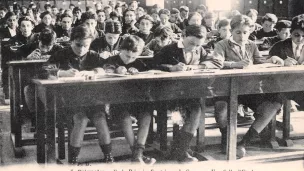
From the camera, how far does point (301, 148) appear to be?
328 cm

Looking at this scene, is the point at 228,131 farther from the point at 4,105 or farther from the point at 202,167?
the point at 4,105

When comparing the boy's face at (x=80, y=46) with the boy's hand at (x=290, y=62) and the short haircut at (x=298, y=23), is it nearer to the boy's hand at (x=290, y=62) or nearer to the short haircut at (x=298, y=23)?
the boy's hand at (x=290, y=62)

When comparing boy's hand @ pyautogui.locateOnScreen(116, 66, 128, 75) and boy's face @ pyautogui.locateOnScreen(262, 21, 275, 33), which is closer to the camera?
boy's hand @ pyautogui.locateOnScreen(116, 66, 128, 75)

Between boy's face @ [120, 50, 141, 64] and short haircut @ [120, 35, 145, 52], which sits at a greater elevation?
short haircut @ [120, 35, 145, 52]

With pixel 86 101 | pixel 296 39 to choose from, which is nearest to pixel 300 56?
pixel 296 39

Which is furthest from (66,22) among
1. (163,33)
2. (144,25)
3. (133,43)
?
(133,43)

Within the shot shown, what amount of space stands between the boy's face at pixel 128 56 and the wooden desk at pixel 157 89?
0.33 metres

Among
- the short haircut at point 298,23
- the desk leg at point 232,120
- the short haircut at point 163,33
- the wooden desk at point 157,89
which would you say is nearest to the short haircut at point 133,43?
the wooden desk at point 157,89

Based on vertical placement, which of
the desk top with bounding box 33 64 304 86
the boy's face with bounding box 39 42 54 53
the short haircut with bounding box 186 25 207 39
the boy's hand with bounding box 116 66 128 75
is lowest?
the desk top with bounding box 33 64 304 86

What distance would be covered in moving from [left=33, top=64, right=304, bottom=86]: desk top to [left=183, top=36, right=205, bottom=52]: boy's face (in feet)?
0.77

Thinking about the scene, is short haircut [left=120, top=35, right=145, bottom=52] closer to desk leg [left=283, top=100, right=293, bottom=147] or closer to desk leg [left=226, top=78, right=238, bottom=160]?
desk leg [left=226, top=78, right=238, bottom=160]

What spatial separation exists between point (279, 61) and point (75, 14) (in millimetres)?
5147

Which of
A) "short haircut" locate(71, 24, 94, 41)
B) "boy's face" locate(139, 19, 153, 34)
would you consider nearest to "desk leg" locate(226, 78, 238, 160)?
"short haircut" locate(71, 24, 94, 41)

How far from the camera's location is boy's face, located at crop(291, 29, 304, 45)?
10.6 feet
